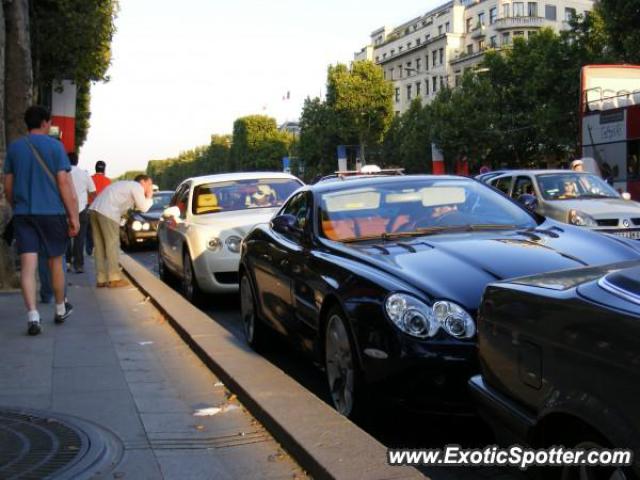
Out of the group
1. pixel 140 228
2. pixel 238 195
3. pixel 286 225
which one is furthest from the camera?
pixel 140 228

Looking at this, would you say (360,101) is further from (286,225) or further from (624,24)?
(286,225)

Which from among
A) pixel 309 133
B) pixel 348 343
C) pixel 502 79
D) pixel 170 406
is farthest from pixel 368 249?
pixel 309 133

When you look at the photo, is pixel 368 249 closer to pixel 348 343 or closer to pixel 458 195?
pixel 348 343

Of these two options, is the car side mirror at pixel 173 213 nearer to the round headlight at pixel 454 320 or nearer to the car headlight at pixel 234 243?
the car headlight at pixel 234 243

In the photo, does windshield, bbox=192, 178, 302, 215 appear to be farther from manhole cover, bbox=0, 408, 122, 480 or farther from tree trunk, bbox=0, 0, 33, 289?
manhole cover, bbox=0, 408, 122, 480

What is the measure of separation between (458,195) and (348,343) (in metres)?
1.88

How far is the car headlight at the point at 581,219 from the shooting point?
36.7ft

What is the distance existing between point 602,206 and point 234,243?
5.89 m

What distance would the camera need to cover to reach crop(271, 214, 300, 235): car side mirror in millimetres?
5742

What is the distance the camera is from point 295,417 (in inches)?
158

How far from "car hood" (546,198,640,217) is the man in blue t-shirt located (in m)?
7.77

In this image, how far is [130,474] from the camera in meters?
3.49

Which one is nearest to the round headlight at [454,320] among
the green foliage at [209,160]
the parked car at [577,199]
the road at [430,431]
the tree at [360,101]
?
the road at [430,431]

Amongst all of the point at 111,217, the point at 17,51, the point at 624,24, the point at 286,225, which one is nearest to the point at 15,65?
the point at 17,51
